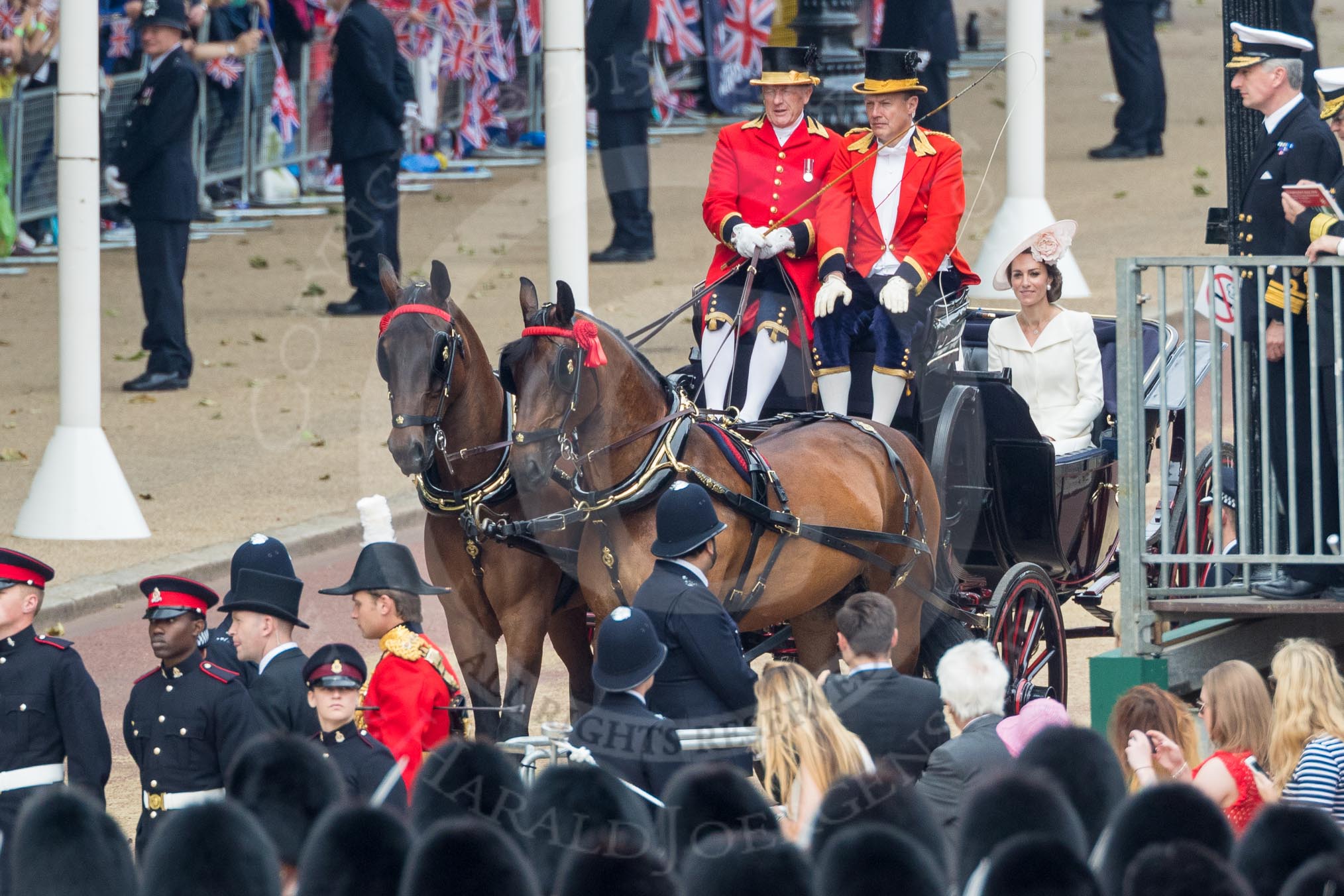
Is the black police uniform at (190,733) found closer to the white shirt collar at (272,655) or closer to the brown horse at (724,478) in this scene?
the white shirt collar at (272,655)

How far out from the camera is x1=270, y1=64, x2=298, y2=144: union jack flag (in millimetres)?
18938

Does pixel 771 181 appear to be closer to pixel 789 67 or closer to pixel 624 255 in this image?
pixel 789 67

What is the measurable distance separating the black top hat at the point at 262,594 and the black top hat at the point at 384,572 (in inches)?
8.5

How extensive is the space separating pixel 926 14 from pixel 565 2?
24.3ft

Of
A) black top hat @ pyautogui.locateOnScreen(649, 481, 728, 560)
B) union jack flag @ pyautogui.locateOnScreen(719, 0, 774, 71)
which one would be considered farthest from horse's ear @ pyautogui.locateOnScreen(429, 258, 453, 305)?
union jack flag @ pyautogui.locateOnScreen(719, 0, 774, 71)

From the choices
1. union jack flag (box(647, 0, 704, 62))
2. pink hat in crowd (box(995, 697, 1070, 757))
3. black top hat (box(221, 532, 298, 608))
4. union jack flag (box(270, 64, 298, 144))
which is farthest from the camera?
union jack flag (box(647, 0, 704, 62))

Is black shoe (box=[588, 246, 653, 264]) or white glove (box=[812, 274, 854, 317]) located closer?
white glove (box=[812, 274, 854, 317])

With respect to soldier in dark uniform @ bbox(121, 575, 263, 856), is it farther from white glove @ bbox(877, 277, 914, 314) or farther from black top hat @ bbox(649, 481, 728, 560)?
white glove @ bbox(877, 277, 914, 314)

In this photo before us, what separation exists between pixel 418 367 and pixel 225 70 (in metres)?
11.5

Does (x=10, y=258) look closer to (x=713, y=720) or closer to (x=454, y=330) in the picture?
(x=454, y=330)

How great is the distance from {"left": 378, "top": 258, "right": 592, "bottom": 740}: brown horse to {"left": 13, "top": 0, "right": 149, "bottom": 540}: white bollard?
13.0 feet

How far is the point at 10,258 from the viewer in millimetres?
17500

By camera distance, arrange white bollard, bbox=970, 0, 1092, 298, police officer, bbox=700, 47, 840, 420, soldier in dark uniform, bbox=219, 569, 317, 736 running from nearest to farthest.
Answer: soldier in dark uniform, bbox=219, 569, 317, 736
police officer, bbox=700, 47, 840, 420
white bollard, bbox=970, 0, 1092, 298

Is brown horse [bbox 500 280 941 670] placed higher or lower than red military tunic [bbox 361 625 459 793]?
higher
